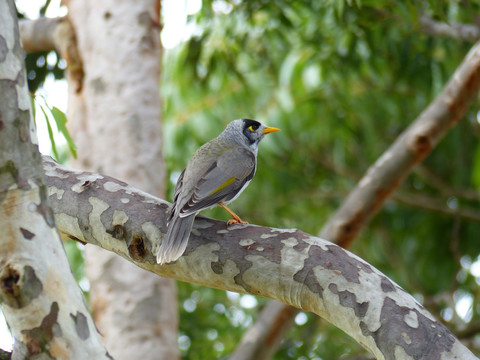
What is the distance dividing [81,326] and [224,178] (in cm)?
192

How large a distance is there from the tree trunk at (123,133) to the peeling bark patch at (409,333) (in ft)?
8.78

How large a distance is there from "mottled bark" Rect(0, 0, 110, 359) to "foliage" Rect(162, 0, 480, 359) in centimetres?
387

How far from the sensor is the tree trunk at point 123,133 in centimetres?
460

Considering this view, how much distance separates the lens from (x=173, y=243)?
2.56m

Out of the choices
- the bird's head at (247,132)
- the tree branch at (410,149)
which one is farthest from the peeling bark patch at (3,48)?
the tree branch at (410,149)

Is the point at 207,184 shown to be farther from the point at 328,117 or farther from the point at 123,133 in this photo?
the point at 328,117

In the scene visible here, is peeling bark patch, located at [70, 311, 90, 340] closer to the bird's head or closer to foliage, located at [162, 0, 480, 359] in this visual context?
the bird's head

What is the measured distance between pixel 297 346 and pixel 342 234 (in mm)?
1677

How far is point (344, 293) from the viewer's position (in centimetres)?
225

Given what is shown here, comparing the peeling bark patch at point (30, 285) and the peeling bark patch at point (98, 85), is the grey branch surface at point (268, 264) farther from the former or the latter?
the peeling bark patch at point (98, 85)

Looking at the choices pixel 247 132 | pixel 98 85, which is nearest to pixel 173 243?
pixel 247 132

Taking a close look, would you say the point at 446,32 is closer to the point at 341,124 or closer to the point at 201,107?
the point at 341,124

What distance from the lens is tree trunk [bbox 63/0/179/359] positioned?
4598 millimetres

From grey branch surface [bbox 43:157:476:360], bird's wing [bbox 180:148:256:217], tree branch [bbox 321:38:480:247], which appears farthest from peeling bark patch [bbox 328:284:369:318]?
tree branch [bbox 321:38:480:247]
